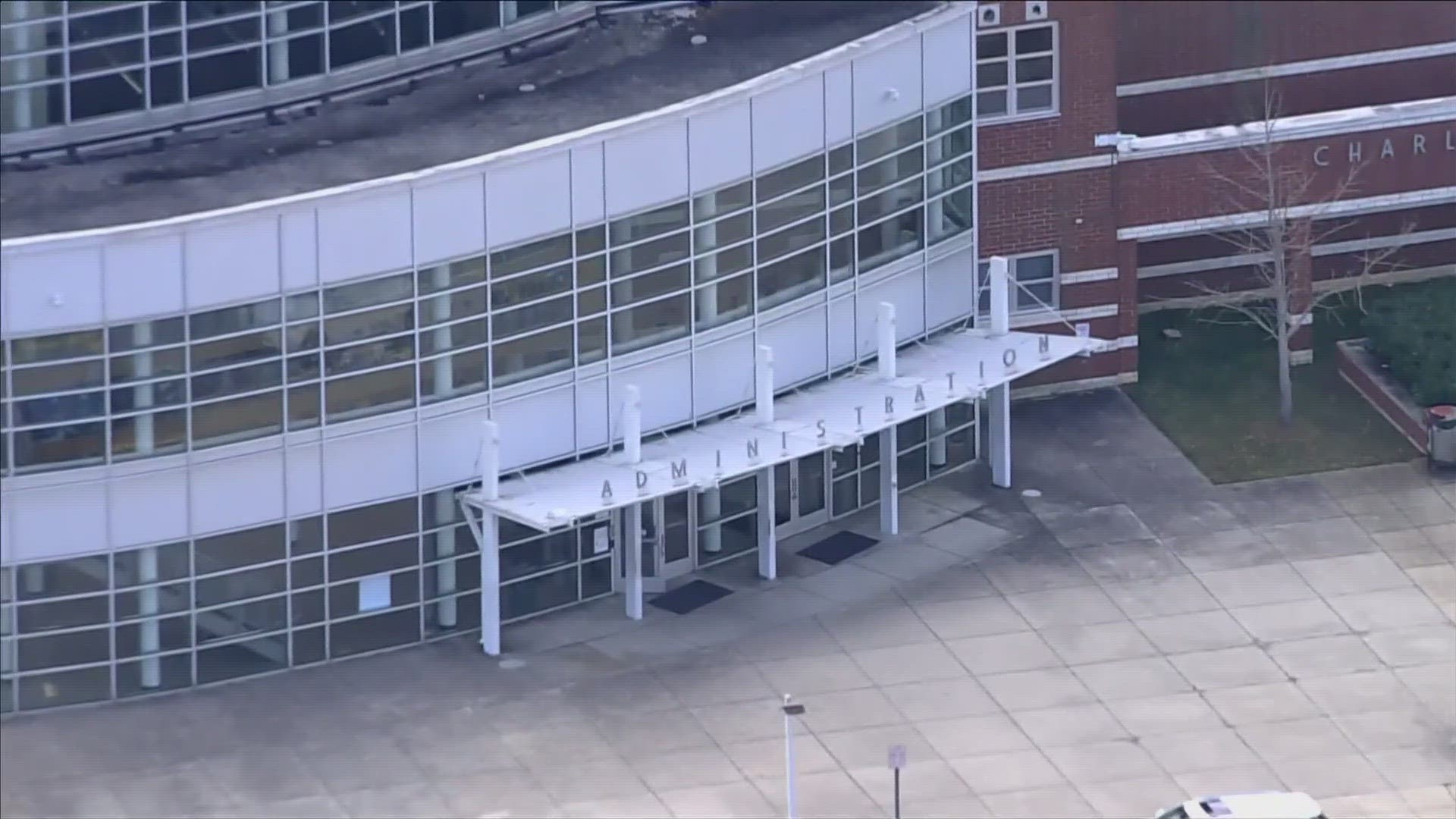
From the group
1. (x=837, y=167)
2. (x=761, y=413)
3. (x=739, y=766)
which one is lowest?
(x=739, y=766)

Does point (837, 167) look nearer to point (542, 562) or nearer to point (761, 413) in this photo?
point (761, 413)

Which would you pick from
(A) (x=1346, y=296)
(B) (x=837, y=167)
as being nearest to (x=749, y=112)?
(B) (x=837, y=167)

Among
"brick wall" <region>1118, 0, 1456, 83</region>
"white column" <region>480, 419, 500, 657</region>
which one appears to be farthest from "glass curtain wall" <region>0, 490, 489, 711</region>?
"brick wall" <region>1118, 0, 1456, 83</region>

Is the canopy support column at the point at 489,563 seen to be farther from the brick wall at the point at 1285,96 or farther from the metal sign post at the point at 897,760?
the brick wall at the point at 1285,96

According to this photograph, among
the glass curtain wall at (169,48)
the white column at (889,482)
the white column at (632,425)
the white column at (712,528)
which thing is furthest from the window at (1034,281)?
the glass curtain wall at (169,48)

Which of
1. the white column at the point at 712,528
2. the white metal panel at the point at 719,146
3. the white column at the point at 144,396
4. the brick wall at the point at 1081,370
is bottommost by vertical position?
the white column at the point at 712,528

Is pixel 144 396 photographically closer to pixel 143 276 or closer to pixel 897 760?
pixel 143 276

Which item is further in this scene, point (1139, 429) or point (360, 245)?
point (1139, 429)
